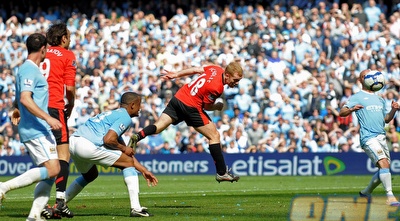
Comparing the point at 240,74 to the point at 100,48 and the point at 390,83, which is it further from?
the point at 100,48

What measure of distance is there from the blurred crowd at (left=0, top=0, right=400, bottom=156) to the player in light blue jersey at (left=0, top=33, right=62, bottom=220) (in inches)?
660

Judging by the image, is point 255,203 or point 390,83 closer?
point 255,203

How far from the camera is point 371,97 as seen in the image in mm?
14023

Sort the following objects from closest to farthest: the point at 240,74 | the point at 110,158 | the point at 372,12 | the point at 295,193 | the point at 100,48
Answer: the point at 110,158 → the point at 240,74 → the point at 295,193 → the point at 372,12 → the point at 100,48

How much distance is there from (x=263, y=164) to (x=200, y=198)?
10.4 meters

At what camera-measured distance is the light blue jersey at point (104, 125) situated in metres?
11.5

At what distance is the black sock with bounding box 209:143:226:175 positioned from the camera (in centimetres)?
1496

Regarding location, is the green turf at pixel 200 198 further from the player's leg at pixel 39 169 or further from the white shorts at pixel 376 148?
the white shorts at pixel 376 148

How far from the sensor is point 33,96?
1013 cm

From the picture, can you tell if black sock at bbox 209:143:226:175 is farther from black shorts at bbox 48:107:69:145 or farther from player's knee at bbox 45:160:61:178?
player's knee at bbox 45:160:61:178

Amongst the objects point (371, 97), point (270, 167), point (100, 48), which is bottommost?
point (270, 167)

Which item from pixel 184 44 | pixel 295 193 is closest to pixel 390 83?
pixel 184 44

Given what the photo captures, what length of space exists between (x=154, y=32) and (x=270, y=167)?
27.9 feet

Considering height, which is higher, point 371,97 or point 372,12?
point 372,12
